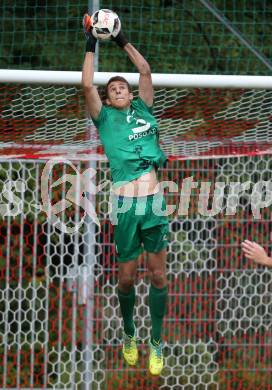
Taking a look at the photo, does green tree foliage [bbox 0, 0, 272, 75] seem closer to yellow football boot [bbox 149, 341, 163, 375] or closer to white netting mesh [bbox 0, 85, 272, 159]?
white netting mesh [bbox 0, 85, 272, 159]

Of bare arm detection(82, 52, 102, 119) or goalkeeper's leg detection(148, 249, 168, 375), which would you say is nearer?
bare arm detection(82, 52, 102, 119)

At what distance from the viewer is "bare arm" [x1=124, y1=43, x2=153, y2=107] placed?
6434mm

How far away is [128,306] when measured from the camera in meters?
6.99

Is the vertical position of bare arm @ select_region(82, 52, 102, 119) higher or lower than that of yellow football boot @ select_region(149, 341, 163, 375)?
higher

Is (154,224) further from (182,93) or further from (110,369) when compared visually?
(110,369)

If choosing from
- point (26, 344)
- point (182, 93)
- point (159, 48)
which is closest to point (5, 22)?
point (159, 48)

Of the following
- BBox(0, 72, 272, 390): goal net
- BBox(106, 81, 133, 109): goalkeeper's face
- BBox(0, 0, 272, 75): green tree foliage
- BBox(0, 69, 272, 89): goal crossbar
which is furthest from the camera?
BBox(0, 0, 272, 75): green tree foliage

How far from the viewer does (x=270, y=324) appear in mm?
8742


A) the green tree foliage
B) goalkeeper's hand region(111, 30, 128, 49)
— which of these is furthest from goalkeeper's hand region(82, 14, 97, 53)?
the green tree foliage

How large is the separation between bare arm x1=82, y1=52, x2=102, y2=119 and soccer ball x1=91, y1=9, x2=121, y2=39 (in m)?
0.15

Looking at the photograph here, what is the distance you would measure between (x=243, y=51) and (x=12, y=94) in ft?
13.2

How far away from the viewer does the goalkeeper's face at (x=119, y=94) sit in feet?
21.6

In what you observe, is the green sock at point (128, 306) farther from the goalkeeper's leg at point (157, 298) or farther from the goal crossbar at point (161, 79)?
the goal crossbar at point (161, 79)

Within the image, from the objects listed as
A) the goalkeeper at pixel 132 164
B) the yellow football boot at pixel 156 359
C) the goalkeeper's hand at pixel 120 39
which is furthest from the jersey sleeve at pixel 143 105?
the yellow football boot at pixel 156 359
